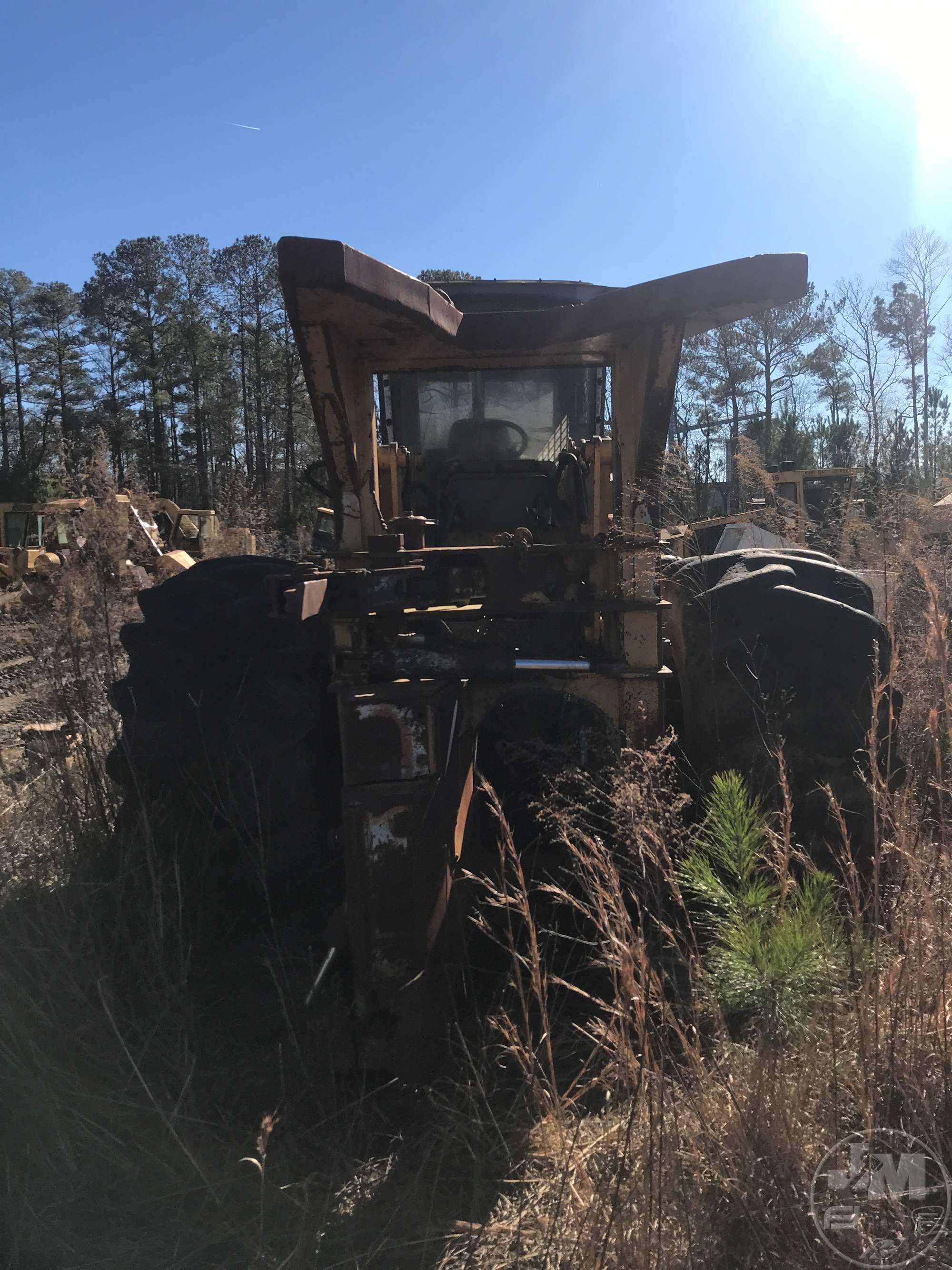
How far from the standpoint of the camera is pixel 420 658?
2.25m

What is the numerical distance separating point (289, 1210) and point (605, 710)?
1378mm

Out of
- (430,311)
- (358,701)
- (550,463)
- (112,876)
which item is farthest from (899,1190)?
(550,463)

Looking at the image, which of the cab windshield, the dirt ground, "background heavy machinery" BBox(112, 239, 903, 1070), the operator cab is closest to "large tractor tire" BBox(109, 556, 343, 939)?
"background heavy machinery" BBox(112, 239, 903, 1070)

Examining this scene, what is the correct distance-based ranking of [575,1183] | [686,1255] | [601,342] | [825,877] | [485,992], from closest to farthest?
[686,1255] → [575,1183] → [825,877] → [485,992] → [601,342]

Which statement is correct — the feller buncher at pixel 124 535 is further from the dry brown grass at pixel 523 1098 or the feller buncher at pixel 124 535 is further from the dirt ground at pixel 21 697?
the dry brown grass at pixel 523 1098

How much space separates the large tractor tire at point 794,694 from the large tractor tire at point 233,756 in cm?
111

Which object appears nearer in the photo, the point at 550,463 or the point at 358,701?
the point at 358,701

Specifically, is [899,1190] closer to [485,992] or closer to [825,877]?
[825,877]

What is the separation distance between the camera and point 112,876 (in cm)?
309

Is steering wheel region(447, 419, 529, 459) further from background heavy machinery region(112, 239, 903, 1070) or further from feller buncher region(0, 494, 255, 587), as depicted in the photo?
feller buncher region(0, 494, 255, 587)

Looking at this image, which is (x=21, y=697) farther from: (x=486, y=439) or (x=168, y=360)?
(x=168, y=360)

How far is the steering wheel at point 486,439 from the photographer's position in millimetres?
3986

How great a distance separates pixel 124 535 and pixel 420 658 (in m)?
2.30

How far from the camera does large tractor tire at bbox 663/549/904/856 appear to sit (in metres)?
2.39
